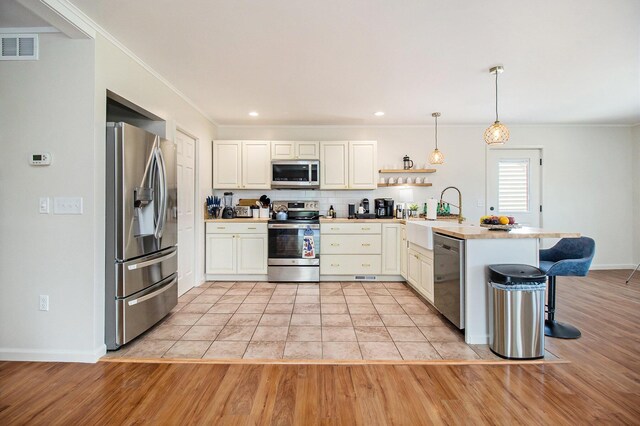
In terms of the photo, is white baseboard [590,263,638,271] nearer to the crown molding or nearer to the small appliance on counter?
the small appliance on counter

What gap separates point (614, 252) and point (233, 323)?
6.39 m

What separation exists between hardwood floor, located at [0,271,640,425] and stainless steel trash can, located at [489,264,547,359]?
0.14 metres

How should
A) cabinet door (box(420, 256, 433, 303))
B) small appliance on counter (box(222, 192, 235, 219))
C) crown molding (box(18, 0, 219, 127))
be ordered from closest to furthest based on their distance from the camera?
crown molding (box(18, 0, 219, 127)), cabinet door (box(420, 256, 433, 303)), small appliance on counter (box(222, 192, 235, 219))

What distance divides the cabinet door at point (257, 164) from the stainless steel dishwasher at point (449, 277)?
2895 mm

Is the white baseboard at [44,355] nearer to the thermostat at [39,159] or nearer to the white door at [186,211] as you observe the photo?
the thermostat at [39,159]

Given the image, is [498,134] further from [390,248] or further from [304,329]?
[304,329]

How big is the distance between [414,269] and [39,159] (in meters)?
3.88

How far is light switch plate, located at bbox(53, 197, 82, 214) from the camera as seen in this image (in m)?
2.28

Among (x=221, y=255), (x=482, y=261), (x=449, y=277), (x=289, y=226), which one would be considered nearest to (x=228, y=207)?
(x=221, y=255)

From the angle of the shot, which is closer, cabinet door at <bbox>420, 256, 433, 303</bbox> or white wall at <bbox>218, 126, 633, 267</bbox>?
cabinet door at <bbox>420, 256, 433, 303</bbox>

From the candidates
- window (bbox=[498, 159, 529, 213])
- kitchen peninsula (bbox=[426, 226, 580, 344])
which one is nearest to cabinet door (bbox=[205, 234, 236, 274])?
kitchen peninsula (bbox=[426, 226, 580, 344])

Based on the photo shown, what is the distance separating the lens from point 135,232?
8.21 ft

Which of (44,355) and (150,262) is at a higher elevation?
(150,262)

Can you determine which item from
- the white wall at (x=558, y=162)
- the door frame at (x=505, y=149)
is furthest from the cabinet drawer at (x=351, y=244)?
the door frame at (x=505, y=149)
